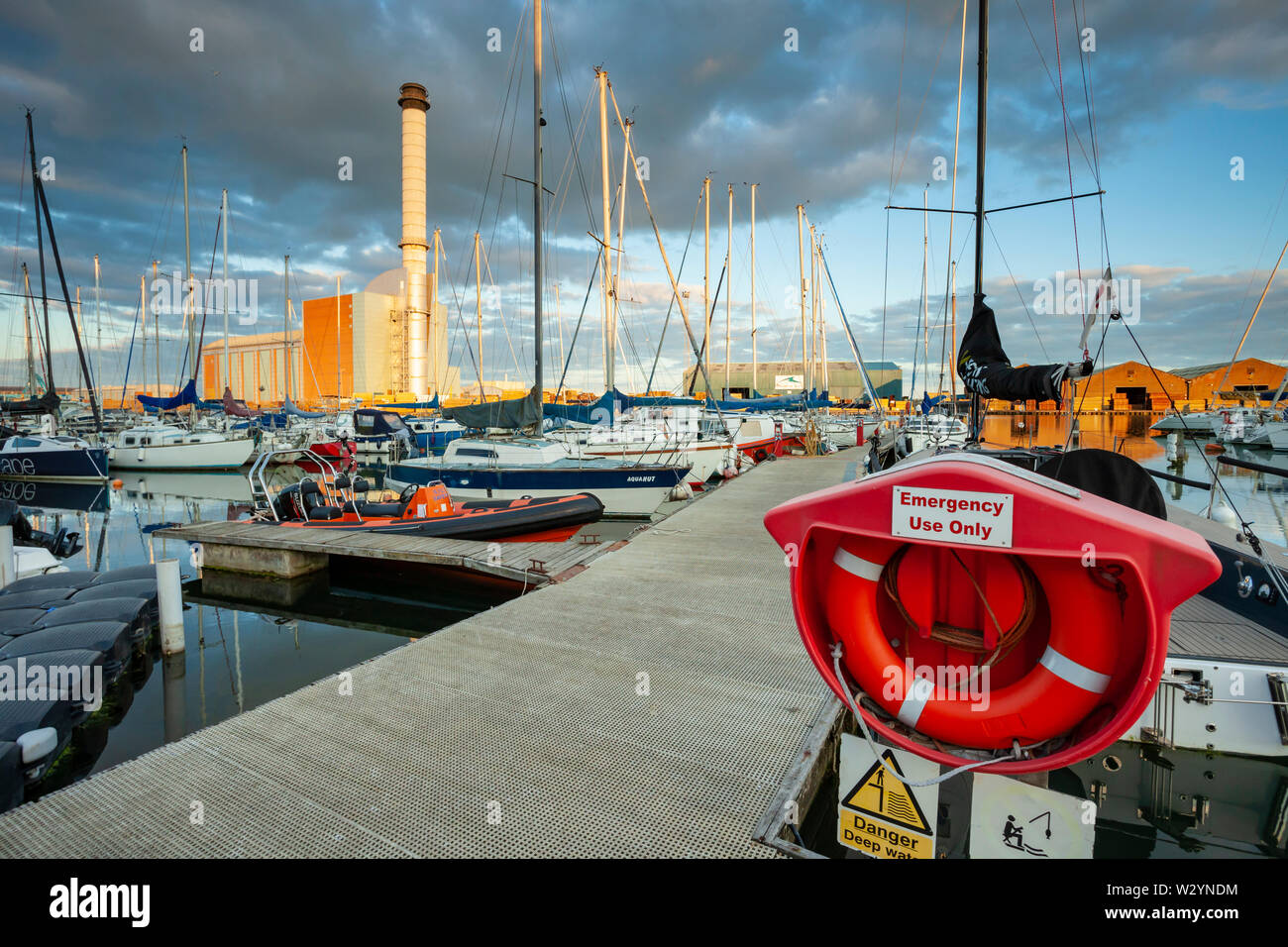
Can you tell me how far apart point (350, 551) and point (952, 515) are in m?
8.73

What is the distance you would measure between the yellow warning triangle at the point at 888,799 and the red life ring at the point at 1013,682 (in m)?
0.35

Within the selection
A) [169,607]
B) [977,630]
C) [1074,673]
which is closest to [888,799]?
[977,630]

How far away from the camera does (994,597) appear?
Result: 7.55ft

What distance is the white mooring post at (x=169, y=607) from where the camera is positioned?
652 centimetres

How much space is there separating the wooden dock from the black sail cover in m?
4.60

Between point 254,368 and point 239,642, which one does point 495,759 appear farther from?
point 254,368

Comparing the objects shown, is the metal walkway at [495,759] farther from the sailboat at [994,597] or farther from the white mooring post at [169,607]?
the white mooring post at [169,607]

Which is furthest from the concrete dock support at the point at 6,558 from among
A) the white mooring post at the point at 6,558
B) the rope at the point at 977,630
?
the rope at the point at 977,630

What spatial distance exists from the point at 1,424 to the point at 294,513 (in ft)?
97.5

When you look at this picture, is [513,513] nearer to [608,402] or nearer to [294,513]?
[294,513]

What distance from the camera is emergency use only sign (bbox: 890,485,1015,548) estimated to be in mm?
1921

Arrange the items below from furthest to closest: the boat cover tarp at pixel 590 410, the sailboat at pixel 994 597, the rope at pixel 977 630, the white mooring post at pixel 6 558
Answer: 1. the boat cover tarp at pixel 590 410
2. the white mooring post at pixel 6 558
3. the rope at pixel 977 630
4. the sailboat at pixel 994 597
